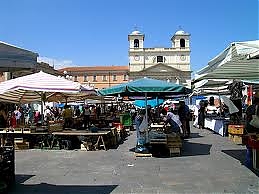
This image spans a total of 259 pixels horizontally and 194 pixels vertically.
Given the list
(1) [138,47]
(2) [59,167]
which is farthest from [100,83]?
(2) [59,167]

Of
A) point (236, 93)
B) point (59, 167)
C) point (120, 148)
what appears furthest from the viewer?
point (236, 93)

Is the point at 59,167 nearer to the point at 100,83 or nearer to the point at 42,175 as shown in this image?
the point at 42,175

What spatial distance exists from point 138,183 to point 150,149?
4.13 m

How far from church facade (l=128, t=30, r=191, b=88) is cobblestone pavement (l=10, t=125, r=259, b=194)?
9508 centimetres

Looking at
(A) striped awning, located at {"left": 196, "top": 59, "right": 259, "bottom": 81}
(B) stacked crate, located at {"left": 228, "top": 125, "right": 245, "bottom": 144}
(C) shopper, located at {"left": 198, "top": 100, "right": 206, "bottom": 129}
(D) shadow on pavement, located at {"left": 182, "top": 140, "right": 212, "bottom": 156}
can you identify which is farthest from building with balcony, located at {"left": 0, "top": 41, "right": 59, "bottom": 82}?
(C) shopper, located at {"left": 198, "top": 100, "right": 206, "bottom": 129}

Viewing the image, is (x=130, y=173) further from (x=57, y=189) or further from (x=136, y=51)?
(x=136, y=51)

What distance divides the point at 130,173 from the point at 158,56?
102937 millimetres

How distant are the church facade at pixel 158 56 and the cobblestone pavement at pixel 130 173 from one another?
95082 mm

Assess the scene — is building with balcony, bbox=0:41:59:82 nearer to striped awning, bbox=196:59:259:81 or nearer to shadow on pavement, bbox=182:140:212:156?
striped awning, bbox=196:59:259:81

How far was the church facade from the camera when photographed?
106625 mm

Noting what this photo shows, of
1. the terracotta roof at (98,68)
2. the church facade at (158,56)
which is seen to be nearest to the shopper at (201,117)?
the church facade at (158,56)

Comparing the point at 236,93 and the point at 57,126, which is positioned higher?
the point at 236,93

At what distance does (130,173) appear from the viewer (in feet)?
27.3

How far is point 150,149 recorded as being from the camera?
11.4 m
